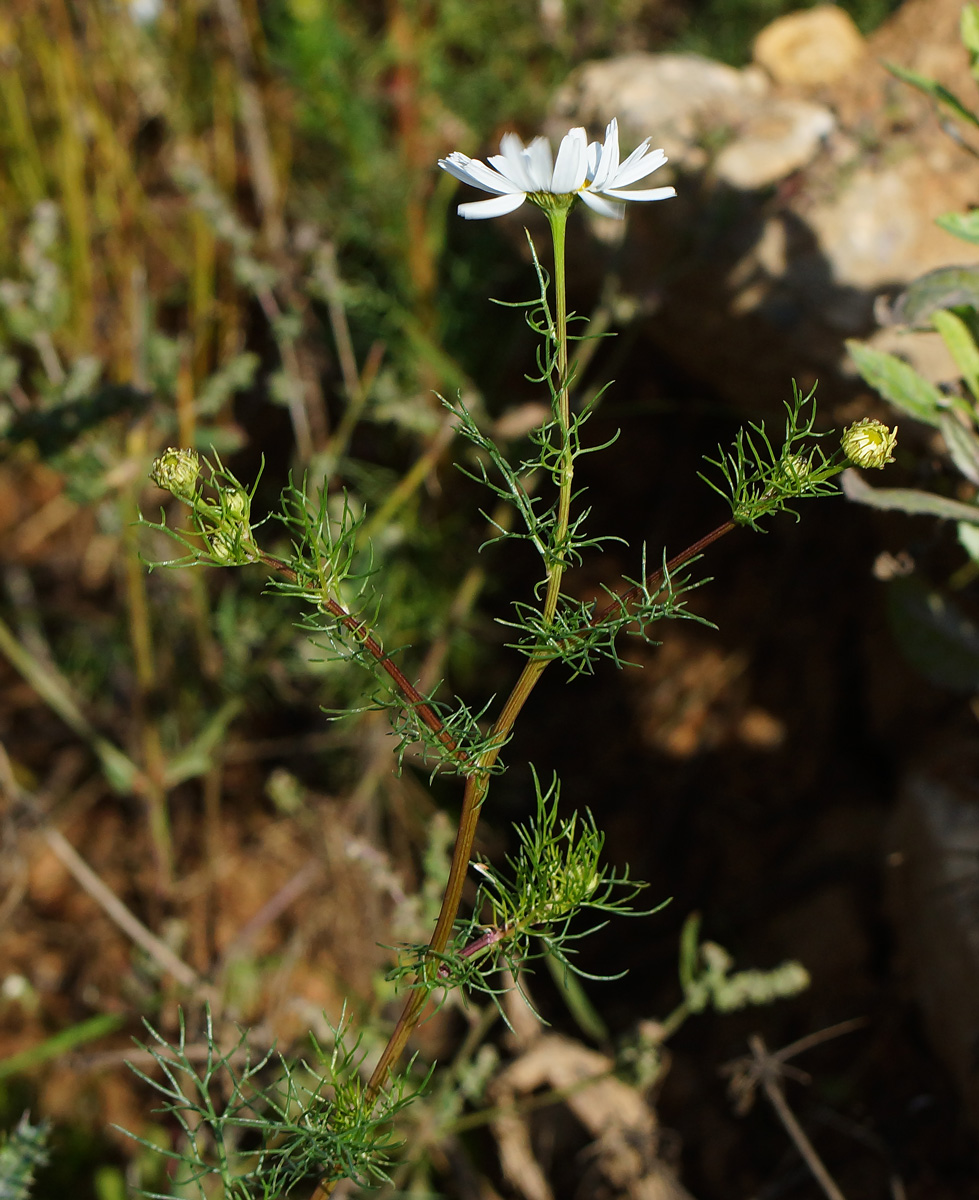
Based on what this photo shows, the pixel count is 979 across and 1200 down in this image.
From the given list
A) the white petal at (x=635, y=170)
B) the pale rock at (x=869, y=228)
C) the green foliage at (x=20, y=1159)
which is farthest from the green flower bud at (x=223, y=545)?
the pale rock at (x=869, y=228)

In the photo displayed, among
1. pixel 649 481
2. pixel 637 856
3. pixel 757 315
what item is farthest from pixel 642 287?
pixel 637 856

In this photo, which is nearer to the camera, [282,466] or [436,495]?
[436,495]

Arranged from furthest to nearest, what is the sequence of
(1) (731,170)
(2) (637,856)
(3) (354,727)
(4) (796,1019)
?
1. (2) (637,856)
2. (3) (354,727)
3. (1) (731,170)
4. (4) (796,1019)

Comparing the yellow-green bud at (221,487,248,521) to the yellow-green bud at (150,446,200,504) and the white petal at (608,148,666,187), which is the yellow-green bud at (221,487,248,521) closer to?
the yellow-green bud at (150,446,200,504)

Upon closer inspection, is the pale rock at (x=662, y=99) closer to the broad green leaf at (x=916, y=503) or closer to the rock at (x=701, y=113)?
the rock at (x=701, y=113)

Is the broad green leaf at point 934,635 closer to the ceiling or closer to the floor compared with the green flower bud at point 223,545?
closer to the floor

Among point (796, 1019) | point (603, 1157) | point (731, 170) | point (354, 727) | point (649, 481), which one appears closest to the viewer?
point (603, 1157)

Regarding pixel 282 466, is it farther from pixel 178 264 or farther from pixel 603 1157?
pixel 603 1157
